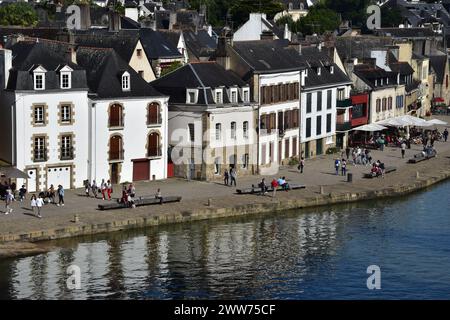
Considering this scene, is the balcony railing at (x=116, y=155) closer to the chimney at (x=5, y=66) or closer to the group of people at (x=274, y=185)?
the chimney at (x=5, y=66)

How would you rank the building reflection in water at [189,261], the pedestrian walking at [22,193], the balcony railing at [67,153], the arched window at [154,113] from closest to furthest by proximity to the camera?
the building reflection in water at [189,261] → the pedestrian walking at [22,193] → the balcony railing at [67,153] → the arched window at [154,113]

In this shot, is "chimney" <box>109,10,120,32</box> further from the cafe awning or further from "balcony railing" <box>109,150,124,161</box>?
the cafe awning

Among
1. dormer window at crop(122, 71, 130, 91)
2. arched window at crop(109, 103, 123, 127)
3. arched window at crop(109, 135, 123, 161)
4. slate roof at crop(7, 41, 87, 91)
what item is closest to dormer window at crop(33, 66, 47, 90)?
slate roof at crop(7, 41, 87, 91)

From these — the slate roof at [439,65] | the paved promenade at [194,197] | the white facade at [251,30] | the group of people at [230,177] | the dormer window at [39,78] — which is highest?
the white facade at [251,30]

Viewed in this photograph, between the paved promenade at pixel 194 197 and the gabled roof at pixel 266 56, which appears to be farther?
the gabled roof at pixel 266 56

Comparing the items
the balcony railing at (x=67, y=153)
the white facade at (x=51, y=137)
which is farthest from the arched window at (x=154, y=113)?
the balcony railing at (x=67, y=153)

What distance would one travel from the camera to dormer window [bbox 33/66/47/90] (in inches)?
2459

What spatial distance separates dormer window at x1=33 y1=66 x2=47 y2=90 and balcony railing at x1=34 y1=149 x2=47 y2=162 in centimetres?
367

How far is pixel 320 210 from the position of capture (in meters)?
66.2

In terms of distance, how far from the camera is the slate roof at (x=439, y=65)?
125312 mm

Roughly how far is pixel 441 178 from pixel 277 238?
2473cm

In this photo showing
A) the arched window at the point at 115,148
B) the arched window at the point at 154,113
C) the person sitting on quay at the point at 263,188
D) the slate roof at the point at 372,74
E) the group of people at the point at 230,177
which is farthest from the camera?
the slate roof at the point at 372,74
